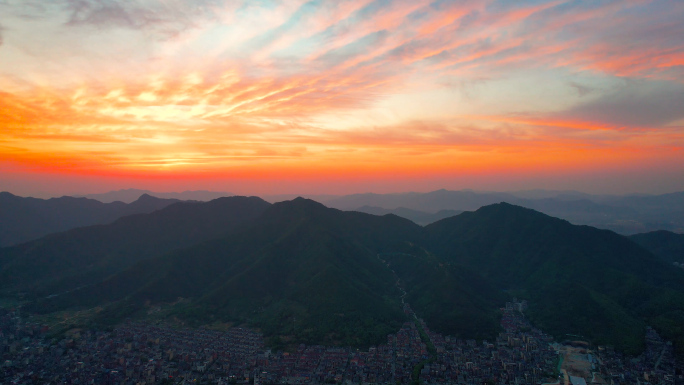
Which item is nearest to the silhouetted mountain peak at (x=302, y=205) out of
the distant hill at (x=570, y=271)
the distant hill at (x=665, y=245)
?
the distant hill at (x=570, y=271)

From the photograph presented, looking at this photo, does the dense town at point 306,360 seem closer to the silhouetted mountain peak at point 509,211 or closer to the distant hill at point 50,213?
the silhouetted mountain peak at point 509,211

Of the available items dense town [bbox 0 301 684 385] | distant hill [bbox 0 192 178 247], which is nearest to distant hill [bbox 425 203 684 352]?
dense town [bbox 0 301 684 385]

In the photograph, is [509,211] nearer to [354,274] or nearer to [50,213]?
[354,274]

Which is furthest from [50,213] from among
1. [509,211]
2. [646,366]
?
[646,366]

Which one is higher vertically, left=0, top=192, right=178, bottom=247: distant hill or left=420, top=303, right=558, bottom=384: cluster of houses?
left=0, top=192, right=178, bottom=247: distant hill

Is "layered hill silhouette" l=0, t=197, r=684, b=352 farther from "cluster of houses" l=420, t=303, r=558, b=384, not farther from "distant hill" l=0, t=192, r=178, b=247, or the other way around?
"distant hill" l=0, t=192, r=178, b=247

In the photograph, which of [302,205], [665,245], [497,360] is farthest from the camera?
[302,205]
